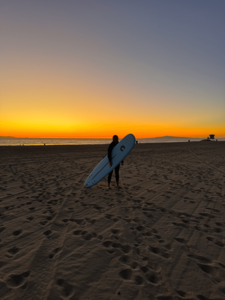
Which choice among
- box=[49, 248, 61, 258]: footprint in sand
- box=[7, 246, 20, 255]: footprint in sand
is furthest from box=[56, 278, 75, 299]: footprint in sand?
box=[7, 246, 20, 255]: footprint in sand

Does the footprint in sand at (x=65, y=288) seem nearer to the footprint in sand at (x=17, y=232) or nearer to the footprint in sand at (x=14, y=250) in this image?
the footprint in sand at (x=14, y=250)

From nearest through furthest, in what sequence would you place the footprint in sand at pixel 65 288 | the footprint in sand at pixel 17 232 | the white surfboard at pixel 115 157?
the footprint in sand at pixel 65 288, the footprint in sand at pixel 17 232, the white surfboard at pixel 115 157

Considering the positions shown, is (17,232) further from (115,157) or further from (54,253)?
(115,157)

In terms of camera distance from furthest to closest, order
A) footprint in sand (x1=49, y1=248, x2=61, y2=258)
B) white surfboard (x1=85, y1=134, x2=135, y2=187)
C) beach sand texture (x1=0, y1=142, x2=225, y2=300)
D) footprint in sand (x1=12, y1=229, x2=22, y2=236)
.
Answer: white surfboard (x1=85, y1=134, x2=135, y2=187) → footprint in sand (x1=12, y1=229, x2=22, y2=236) → footprint in sand (x1=49, y1=248, x2=61, y2=258) → beach sand texture (x1=0, y1=142, x2=225, y2=300)

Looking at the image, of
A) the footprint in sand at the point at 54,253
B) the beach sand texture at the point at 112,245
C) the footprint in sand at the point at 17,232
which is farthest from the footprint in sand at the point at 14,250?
the footprint in sand at the point at 54,253

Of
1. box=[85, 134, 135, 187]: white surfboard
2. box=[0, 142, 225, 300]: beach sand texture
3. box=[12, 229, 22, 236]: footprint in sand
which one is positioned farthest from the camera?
box=[85, 134, 135, 187]: white surfboard

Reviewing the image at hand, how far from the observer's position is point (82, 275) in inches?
108

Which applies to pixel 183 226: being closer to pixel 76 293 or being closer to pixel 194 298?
pixel 194 298

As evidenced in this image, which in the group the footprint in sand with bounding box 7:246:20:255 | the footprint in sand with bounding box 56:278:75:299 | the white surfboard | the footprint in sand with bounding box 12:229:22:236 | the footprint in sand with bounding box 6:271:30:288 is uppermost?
the white surfboard

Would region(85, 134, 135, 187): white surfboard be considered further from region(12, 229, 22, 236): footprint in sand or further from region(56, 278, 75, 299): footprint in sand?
region(56, 278, 75, 299): footprint in sand

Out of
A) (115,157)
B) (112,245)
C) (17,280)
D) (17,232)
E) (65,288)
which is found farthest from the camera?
(115,157)

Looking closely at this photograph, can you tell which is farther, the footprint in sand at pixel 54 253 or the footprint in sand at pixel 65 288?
the footprint in sand at pixel 54 253

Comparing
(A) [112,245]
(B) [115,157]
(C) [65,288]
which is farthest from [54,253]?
(B) [115,157]

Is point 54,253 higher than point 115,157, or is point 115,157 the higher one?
point 115,157
